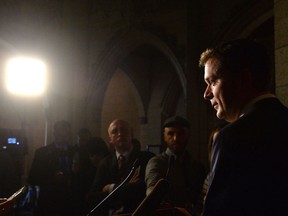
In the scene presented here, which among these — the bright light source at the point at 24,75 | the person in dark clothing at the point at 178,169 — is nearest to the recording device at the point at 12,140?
the bright light source at the point at 24,75

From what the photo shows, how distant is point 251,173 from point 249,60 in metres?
0.40

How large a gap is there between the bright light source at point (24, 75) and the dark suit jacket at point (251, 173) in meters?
5.30

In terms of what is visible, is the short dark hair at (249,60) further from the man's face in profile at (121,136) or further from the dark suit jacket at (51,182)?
the dark suit jacket at (51,182)

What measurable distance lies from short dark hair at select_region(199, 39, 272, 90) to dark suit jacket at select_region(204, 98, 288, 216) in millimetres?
238

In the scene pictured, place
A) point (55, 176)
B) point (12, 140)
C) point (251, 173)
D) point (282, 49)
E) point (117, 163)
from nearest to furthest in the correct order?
point (251, 173) → point (282, 49) → point (117, 163) → point (55, 176) → point (12, 140)

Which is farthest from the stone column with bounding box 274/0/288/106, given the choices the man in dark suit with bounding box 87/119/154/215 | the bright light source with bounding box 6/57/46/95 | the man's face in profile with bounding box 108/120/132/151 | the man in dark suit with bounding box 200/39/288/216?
the bright light source with bounding box 6/57/46/95

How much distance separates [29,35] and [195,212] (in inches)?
299

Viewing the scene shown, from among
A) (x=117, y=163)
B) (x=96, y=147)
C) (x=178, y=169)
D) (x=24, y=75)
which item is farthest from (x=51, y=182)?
(x=24, y=75)

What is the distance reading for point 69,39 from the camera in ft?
29.6

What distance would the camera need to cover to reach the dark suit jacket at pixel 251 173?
1.08 m

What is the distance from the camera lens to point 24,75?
238 inches

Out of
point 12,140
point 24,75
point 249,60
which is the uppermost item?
point 24,75

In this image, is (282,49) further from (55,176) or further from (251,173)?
(55,176)

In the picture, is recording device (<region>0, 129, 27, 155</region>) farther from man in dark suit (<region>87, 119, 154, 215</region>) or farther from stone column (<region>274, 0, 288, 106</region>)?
stone column (<region>274, 0, 288, 106</region>)
